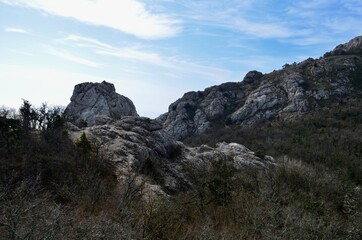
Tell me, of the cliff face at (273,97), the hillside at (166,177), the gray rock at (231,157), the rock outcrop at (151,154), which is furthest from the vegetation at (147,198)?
the cliff face at (273,97)

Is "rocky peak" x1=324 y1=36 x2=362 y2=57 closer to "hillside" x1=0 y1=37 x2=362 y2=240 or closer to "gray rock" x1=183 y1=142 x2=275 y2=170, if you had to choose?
"hillside" x1=0 y1=37 x2=362 y2=240

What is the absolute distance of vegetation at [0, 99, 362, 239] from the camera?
11742 millimetres

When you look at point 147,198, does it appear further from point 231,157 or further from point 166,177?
point 231,157

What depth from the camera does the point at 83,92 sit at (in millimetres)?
102250

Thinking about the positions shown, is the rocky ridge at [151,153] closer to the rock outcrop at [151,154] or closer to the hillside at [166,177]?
the rock outcrop at [151,154]

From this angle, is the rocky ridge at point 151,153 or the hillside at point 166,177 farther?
the rocky ridge at point 151,153

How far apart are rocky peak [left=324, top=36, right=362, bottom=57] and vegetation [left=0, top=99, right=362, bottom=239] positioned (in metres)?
117

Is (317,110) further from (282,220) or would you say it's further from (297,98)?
(282,220)

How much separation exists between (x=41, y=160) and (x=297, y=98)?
116 meters

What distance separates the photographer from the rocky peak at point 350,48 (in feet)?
568

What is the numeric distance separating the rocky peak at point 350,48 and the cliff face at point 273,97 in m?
10.8

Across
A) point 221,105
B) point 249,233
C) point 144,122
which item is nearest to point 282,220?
point 249,233

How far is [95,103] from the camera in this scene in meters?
98.2

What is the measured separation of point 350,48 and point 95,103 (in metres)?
148
